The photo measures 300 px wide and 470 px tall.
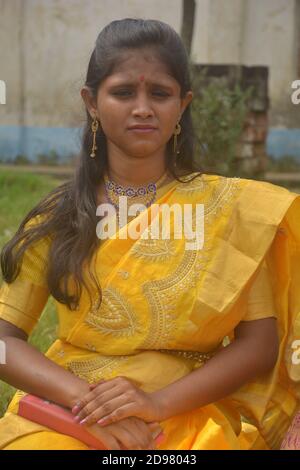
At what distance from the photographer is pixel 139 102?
2441 millimetres

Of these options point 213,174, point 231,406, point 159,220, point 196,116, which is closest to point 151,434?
point 231,406

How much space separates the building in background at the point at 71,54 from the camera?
8.95m

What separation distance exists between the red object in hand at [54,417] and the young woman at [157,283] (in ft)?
0.07

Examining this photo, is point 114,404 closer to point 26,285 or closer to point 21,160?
point 26,285

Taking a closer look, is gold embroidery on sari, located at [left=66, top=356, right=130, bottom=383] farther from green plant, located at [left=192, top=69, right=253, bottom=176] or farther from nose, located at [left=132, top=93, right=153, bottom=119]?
green plant, located at [left=192, top=69, right=253, bottom=176]

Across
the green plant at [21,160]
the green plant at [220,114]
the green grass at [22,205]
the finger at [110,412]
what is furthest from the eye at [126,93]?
the green plant at [21,160]

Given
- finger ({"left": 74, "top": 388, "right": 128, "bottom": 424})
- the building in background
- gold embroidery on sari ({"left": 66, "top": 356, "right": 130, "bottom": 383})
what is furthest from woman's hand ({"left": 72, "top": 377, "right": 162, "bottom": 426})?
the building in background

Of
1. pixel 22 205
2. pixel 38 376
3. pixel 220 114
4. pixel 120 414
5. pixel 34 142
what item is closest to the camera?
pixel 120 414

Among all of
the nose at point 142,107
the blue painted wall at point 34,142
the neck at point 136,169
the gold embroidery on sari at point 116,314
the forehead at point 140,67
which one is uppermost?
the forehead at point 140,67

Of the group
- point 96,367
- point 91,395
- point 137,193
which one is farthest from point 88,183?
point 91,395

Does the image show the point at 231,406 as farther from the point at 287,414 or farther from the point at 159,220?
the point at 159,220

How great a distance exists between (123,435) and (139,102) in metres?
0.88

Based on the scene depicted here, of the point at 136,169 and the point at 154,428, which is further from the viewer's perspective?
the point at 136,169

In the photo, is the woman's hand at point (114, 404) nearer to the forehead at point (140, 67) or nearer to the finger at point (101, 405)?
the finger at point (101, 405)
